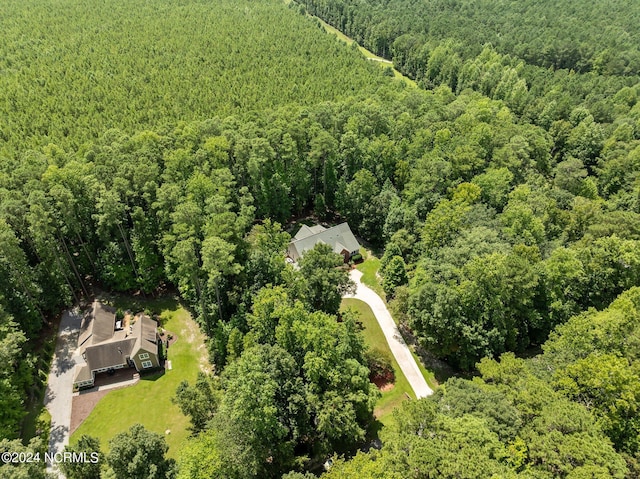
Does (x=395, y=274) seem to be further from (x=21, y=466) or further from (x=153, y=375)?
(x=21, y=466)

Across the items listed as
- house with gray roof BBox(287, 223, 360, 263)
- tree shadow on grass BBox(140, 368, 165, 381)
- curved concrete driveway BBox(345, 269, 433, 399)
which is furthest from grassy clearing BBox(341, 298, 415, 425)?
tree shadow on grass BBox(140, 368, 165, 381)

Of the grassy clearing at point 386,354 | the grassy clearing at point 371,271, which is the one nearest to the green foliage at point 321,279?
the grassy clearing at point 386,354

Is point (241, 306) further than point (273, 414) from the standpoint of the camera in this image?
Yes

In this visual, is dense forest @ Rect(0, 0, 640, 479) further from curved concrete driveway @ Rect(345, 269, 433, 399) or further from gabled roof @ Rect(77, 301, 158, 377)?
gabled roof @ Rect(77, 301, 158, 377)

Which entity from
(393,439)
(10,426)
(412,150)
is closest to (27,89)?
(10,426)

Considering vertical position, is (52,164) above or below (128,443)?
above

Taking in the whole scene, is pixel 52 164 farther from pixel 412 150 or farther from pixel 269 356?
pixel 412 150

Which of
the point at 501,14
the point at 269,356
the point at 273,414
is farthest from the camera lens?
Result: the point at 501,14

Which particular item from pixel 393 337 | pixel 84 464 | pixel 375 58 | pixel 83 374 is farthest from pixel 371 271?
pixel 375 58
